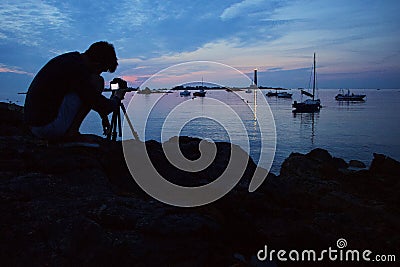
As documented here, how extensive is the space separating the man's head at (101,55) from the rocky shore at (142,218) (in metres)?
1.41

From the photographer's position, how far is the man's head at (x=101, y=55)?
4.07 meters

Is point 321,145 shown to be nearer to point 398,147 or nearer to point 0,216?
point 398,147

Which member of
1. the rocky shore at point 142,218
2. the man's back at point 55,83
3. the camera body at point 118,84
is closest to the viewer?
the rocky shore at point 142,218

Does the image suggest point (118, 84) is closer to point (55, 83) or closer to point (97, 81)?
point (97, 81)

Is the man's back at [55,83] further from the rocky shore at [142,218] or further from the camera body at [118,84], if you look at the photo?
the camera body at [118,84]

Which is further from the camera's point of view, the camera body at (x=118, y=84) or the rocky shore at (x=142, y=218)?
the camera body at (x=118, y=84)

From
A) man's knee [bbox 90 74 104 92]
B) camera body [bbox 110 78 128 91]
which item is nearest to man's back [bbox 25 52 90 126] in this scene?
man's knee [bbox 90 74 104 92]

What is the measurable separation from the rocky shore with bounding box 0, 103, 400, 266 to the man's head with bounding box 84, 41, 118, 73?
4.62 feet

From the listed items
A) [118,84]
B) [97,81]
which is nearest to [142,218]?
[97,81]

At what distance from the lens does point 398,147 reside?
2417 cm

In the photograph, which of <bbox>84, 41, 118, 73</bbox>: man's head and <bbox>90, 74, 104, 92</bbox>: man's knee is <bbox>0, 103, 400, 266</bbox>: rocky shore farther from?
<bbox>84, 41, 118, 73</bbox>: man's head

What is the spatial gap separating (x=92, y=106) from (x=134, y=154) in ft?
4.43

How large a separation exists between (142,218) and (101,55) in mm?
2306

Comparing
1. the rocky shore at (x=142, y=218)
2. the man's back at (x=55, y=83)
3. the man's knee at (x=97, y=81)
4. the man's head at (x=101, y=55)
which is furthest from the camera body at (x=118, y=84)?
the man's back at (x=55, y=83)
